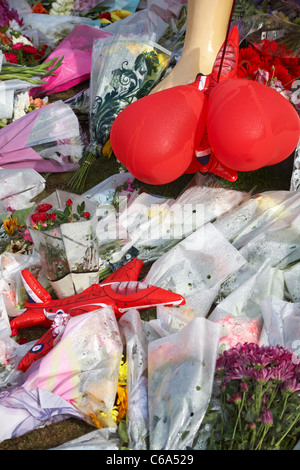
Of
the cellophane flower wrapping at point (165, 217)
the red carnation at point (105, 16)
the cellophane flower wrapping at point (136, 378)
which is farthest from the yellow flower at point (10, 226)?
the red carnation at point (105, 16)

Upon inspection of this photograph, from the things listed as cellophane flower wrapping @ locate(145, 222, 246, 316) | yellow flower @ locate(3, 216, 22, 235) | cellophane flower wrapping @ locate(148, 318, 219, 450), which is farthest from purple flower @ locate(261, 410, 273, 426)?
yellow flower @ locate(3, 216, 22, 235)

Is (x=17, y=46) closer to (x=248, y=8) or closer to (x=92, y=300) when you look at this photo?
(x=248, y=8)

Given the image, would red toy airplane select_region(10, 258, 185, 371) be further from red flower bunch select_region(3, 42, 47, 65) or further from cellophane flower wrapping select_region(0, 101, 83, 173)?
red flower bunch select_region(3, 42, 47, 65)

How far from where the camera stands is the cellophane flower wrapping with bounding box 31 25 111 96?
3594 mm

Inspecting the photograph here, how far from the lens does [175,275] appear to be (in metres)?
2.15

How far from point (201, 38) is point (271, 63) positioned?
0.36 metres

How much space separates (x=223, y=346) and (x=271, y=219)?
72cm

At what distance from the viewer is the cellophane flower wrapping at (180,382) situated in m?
1.54

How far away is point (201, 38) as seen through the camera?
2.64 metres

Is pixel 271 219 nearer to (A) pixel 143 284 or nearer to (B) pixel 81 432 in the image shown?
(A) pixel 143 284

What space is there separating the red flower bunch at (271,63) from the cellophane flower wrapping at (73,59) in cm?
134

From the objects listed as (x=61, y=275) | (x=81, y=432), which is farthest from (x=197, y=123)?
(x=81, y=432)

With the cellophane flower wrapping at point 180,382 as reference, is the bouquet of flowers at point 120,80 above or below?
above

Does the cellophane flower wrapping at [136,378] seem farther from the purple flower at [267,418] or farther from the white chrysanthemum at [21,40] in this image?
the white chrysanthemum at [21,40]
